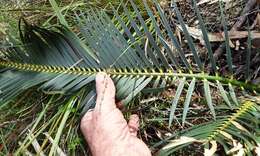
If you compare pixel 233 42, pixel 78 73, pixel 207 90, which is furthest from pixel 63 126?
pixel 233 42

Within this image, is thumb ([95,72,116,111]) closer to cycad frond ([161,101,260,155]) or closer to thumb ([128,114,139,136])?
thumb ([128,114,139,136])

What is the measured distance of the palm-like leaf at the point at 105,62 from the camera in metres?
1.57

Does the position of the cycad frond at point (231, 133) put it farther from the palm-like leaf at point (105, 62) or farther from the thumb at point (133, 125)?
the thumb at point (133, 125)

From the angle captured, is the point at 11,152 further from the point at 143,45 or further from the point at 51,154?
the point at 143,45

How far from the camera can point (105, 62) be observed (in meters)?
1.73

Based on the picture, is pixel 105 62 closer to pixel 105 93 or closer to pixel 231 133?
pixel 105 93

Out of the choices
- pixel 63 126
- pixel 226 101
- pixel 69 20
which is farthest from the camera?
pixel 69 20

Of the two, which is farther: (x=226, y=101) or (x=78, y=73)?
(x=78, y=73)

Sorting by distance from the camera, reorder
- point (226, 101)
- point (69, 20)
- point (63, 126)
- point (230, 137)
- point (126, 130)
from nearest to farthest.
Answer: point (230, 137) < point (226, 101) < point (126, 130) < point (63, 126) < point (69, 20)

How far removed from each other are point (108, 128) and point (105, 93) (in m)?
0.13

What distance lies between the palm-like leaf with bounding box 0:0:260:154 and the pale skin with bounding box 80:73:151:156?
5 centimetres

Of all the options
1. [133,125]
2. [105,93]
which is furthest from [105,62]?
[133,125]

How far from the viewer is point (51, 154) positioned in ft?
5.51

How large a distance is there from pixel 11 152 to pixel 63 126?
0.26 m
